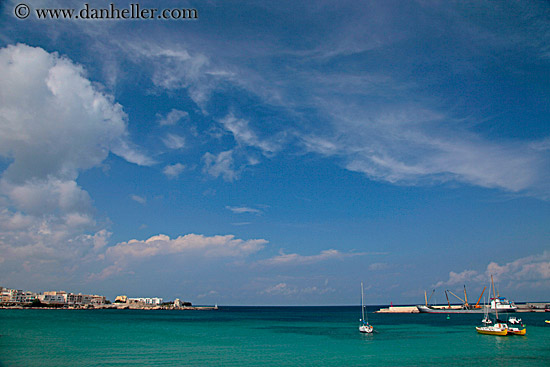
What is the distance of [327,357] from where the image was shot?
44.7m

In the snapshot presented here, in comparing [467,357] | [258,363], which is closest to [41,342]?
[258,363]

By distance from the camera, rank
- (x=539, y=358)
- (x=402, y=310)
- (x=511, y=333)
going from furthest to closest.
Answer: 1. (x=402, y=310)
2. (x=511, y=333)
3. (x=539, y=358)

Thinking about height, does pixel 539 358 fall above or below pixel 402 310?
above

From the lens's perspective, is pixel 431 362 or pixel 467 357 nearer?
pixel 431 362

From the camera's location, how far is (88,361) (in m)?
40.3

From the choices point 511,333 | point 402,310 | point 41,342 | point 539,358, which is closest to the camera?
point 539,358

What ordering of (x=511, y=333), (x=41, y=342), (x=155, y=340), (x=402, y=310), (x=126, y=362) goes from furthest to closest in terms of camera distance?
(x=402, y=310) → (x=511, y=333) → (x=155, y=340) → (x=41, y=342) → (x=126, y=362)

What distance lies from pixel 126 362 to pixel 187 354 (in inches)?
324

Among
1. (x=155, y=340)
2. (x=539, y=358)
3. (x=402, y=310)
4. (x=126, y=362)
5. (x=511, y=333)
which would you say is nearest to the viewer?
(x=126, y=362)

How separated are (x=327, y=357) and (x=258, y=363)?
8739mm

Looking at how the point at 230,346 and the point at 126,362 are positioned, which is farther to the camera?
the point at 230,346

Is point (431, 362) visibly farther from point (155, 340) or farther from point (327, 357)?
point (155, 340)

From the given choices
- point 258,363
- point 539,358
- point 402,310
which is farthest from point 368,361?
point 402,310

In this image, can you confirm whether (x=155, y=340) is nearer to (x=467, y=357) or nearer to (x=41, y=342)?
(x=41, y=342)
